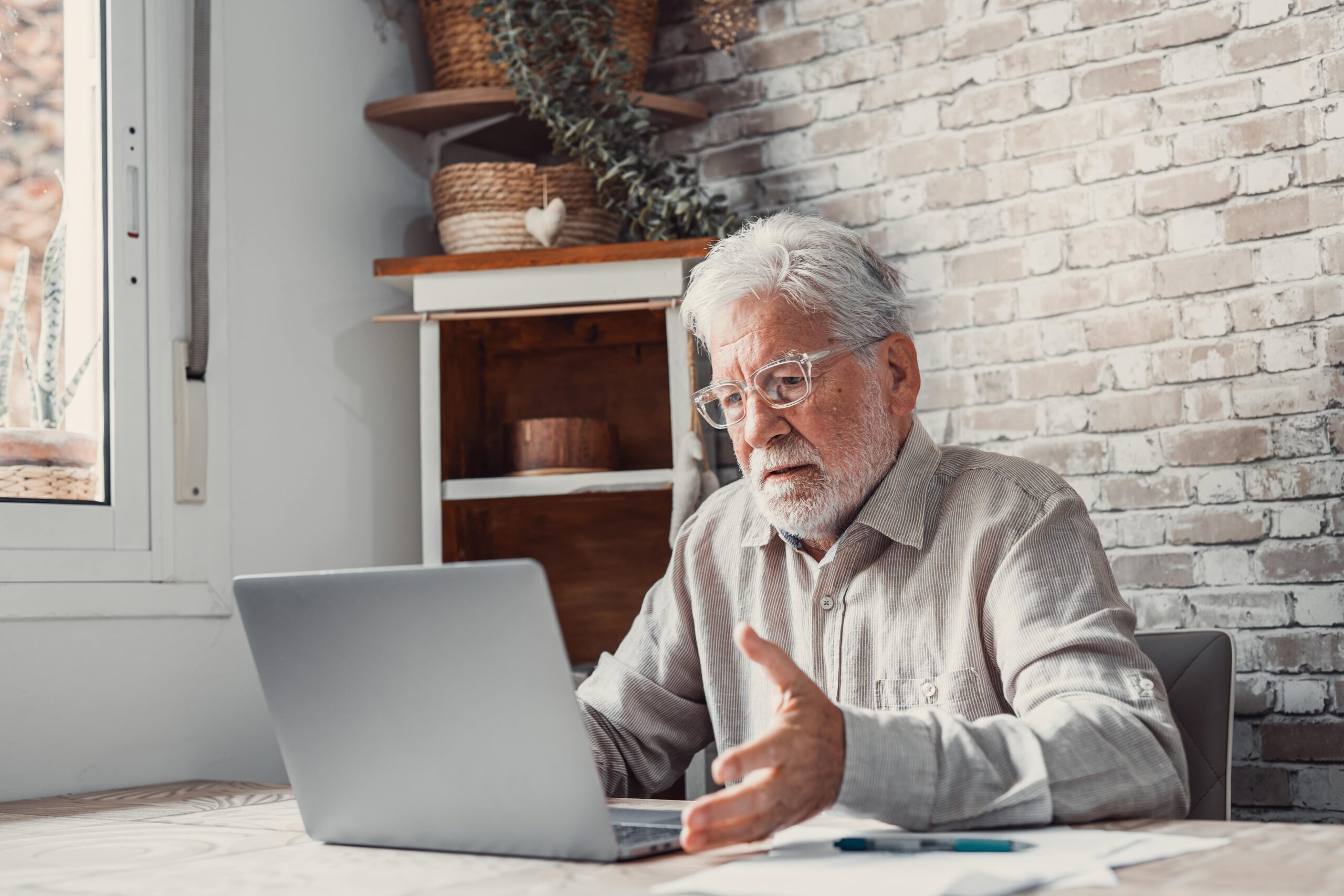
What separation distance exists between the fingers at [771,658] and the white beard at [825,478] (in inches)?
24.7

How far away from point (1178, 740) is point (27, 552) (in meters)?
1.68

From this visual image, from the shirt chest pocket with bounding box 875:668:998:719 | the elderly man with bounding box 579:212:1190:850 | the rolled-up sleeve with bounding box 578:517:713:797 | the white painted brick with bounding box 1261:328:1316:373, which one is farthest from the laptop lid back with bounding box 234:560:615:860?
the white painted brick with bounding box 1261:328:1316:373

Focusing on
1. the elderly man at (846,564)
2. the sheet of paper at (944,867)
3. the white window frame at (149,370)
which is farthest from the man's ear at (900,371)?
the white window frame at (149,370)

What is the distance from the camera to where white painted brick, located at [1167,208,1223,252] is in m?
2.23

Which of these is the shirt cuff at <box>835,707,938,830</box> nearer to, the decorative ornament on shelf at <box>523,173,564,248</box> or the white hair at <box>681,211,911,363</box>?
the white hair at <box>681,211,911,363</box>

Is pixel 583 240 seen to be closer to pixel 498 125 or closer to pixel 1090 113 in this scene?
pixel 498 125

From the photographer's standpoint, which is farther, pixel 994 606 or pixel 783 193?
pixel 783 193

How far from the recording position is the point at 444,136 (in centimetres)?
280

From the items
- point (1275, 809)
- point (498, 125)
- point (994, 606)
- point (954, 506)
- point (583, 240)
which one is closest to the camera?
point (994, 606)

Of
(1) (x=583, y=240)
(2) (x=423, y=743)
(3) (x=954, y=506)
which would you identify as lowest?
(2) (x=423, y=743)

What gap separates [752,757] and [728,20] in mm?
2123

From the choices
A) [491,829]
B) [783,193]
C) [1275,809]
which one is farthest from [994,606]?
[783,193]

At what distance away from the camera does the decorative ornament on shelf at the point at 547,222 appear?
252 centimetres

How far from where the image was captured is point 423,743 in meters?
1.04
